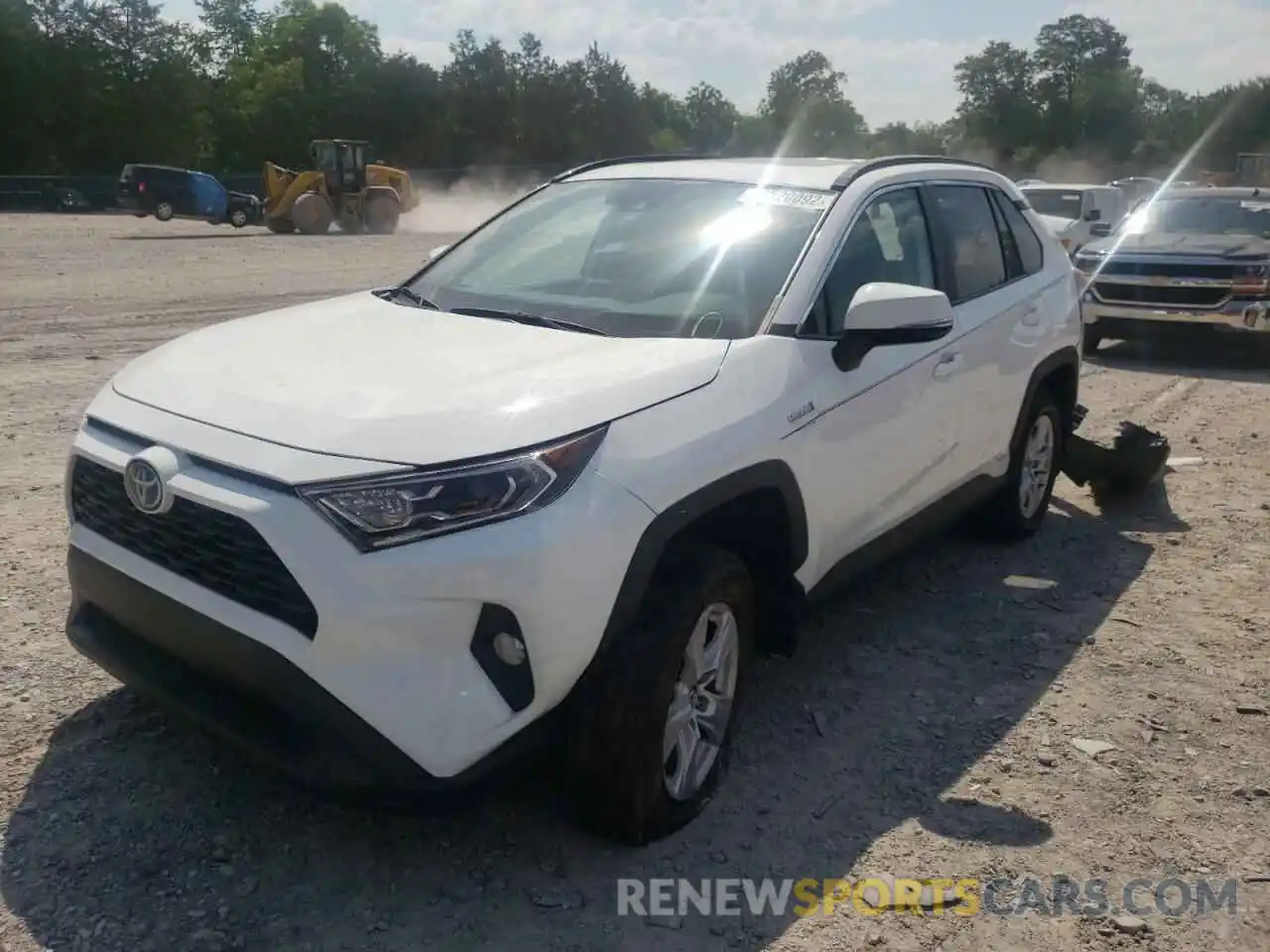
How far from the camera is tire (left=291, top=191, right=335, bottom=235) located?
29.6 m

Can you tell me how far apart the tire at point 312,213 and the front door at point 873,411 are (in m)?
27.4

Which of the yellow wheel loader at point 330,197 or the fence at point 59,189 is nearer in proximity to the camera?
the yellow wheel loader at point 330,197

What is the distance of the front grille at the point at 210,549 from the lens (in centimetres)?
255

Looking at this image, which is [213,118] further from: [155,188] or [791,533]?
[791,533]

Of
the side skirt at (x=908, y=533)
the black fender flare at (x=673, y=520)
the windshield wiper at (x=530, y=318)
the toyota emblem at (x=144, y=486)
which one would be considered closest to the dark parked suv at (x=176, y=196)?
the side skirt at (x=908, y=533)

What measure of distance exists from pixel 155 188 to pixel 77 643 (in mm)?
34164

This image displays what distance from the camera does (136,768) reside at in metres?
3.35

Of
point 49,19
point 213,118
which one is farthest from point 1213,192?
point 213,118

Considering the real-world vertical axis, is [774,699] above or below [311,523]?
below

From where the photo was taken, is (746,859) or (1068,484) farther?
(1068,484)

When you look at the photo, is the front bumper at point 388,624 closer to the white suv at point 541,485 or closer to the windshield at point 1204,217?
the white suv at point 541,485

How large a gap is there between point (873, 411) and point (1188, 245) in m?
8.92

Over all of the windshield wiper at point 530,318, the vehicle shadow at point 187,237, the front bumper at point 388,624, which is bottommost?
the vehicle shadow at point 187,237

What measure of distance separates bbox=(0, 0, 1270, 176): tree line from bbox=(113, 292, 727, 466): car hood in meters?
50.0
